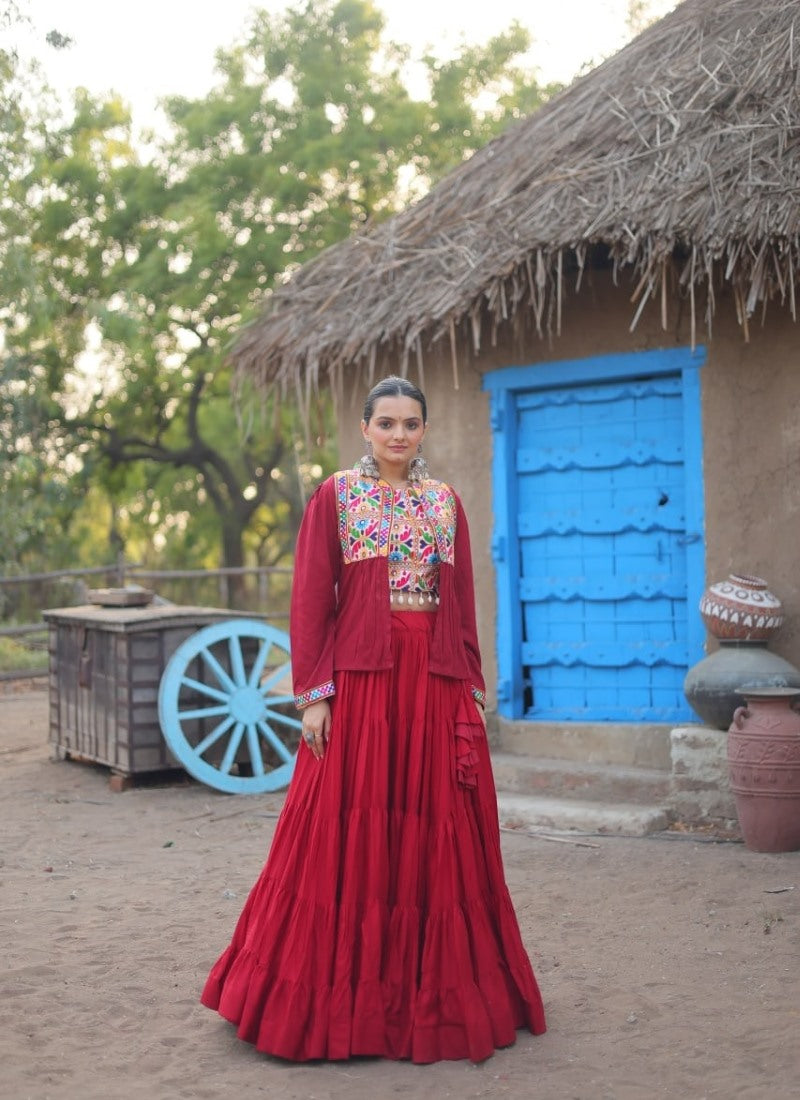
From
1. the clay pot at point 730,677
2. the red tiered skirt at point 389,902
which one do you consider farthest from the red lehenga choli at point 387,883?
the clay pot at point 730,677

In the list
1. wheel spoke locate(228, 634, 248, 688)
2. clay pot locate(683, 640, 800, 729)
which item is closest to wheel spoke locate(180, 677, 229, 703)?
wheel spoke locate(228, 634, 248, 688)

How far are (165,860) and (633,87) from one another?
15.5ft

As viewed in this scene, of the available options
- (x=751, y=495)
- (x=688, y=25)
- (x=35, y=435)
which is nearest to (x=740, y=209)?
(x=751, y=495)

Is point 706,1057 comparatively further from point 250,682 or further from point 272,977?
point 250,682

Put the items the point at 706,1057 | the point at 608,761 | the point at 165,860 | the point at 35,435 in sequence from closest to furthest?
the point at 706,1057 → the point at 165,860 → the point at 608,761 → the point at 35,435

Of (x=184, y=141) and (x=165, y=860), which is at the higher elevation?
(x=184, y=141)

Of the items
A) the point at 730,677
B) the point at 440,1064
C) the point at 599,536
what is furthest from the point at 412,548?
the point at 599,536

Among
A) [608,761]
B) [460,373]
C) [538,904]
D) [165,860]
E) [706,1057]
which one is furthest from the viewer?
[460,373]

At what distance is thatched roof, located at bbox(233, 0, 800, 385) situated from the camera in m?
5.86

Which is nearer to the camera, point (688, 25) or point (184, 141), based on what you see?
point (688, 25)

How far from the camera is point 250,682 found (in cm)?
738

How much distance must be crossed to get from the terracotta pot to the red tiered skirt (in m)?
2.34

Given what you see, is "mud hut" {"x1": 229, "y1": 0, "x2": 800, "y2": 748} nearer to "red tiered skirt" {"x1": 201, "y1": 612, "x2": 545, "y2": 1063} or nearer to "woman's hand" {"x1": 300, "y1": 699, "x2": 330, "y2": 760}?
"red tiered skirt" {"x1": 201, "y1": 612, "x2": 545, "y2": 1063}

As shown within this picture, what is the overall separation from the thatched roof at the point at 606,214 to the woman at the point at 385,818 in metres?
2.80
